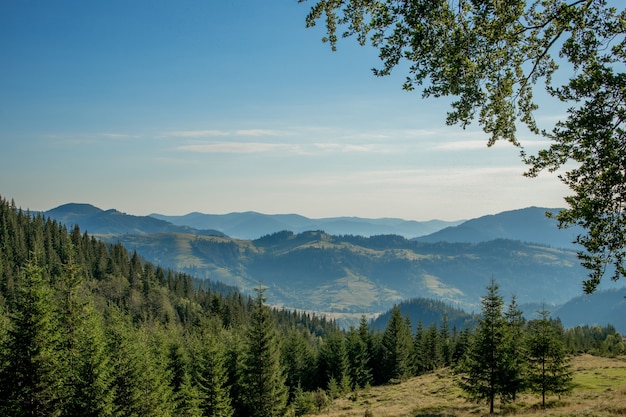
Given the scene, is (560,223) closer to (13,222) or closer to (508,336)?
(508,336)

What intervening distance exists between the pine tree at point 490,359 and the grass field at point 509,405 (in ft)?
5.63

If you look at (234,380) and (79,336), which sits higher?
(79,336)

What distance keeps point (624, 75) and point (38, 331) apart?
34763 mm

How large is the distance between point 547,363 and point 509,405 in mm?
5205

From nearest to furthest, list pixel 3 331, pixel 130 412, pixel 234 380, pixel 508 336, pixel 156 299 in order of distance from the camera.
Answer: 1. pixel 130 412
2. pixel 508 336
3. pixel 3 331
4. pixel 234 380
5. pixel 156 299

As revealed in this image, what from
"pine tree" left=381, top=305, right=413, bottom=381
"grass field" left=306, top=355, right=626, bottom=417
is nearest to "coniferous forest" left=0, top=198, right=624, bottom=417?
"pine tree" left=381, top=305, right=413, bottom=381

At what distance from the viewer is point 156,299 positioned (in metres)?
142

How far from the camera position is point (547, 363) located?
120ft

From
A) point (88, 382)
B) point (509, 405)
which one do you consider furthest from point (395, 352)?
point (88, 382)

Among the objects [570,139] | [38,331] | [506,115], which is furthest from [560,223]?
[38,331]

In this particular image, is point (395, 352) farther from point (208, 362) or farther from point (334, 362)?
point (208, 362)

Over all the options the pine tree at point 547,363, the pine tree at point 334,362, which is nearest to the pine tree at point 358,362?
the pine tree at point 334,362

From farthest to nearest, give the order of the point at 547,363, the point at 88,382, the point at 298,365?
the point at 298,365 → the point at 547,363 → the point at 88,382

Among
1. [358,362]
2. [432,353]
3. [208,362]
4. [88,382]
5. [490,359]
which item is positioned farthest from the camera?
[432,353]
